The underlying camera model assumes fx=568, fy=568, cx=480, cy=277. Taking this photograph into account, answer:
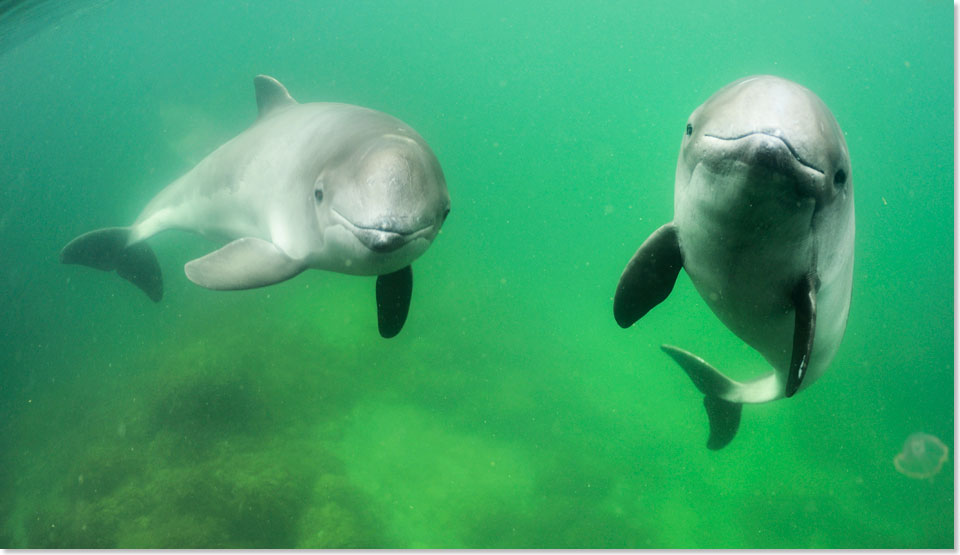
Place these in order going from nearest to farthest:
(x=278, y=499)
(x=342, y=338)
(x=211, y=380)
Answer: (x=278, y=499), (x=211, y=380), (x=342, y=338)

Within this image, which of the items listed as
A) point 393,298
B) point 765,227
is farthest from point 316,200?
point 765,227

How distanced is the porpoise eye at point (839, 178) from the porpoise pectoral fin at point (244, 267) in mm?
3486

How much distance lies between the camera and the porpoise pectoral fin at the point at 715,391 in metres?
5.85

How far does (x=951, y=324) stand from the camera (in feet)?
77.4

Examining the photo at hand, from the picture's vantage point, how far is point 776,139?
2.45 meters

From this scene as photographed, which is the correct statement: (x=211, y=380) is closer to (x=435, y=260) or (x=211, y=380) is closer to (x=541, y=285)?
(x=435, y=260)

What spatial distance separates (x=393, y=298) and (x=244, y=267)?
1.28m

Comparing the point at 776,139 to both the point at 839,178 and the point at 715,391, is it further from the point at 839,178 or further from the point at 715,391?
the point at 715,391

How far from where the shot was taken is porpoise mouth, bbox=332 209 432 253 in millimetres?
3242

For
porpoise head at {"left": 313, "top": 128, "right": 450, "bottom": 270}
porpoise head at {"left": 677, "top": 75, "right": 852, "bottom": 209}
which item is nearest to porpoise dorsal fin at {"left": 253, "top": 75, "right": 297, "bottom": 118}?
porpoise head at {"left": 313, "top": 128, "right": 450, "bottom": 270}

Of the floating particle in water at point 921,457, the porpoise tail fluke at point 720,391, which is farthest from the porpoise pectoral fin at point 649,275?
the floating particle in water at point 921,457

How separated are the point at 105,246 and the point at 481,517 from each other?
6896 millimetres

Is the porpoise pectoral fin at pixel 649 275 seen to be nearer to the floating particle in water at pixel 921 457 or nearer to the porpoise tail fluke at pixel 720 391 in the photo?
the porpoise tail fluke at pixel 720 391

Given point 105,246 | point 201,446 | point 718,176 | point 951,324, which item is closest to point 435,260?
point 201,446
